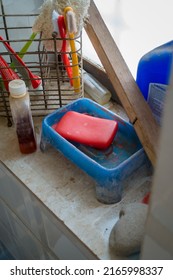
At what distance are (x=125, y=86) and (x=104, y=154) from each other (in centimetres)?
13

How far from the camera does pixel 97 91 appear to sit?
A: 740mm

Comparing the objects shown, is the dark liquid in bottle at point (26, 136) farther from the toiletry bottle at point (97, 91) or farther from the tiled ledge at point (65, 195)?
the toiletry bottle at point (97, 91)

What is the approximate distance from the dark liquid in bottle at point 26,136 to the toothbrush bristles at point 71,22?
0.17 metres

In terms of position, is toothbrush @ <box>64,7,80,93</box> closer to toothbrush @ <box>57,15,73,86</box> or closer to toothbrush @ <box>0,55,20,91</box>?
toothbrush @ <box>57,15,73,86</box>

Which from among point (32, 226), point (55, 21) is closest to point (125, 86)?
point (55, 21)

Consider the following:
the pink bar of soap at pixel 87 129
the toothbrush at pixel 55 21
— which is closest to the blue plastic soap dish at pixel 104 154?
the pink bar of soap at pixel 87 129

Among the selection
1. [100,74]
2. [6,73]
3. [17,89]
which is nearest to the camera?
[17,89]

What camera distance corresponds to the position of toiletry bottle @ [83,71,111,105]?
74 centimetres

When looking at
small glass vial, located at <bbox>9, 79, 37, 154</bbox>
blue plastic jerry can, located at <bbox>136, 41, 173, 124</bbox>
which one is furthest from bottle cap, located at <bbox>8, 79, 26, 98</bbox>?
blue plastic jerry can, located at <bbox>136, 41, 173, 124</bbox>

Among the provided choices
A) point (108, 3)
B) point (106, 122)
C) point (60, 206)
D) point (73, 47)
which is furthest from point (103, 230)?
point (108, 3)

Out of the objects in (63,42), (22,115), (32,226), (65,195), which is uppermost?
(63,42)

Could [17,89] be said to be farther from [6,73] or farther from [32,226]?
[32,226]

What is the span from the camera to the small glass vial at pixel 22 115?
552 millimetres

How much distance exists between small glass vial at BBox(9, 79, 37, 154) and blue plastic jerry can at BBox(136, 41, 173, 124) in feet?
0.68
